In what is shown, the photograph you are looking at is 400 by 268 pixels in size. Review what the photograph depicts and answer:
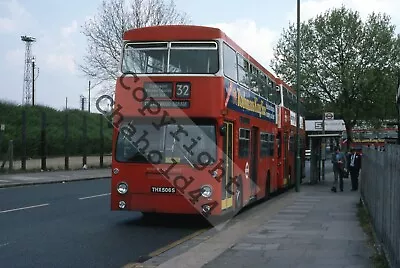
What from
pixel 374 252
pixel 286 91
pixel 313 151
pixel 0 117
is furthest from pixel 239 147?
pixel 0 117

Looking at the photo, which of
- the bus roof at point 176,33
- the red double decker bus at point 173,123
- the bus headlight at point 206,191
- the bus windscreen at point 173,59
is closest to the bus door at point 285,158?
the red double decker bus at point 173,123

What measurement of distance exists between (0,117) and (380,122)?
27486 millimetres

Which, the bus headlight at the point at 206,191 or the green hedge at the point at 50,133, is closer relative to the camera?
the bus headlight at the point at 206,191

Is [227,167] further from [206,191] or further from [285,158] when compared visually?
[285,158]

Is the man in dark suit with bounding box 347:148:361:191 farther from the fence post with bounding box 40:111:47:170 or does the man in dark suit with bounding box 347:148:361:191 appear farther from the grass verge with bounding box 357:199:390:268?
the fence post with bounding box 40:111:47:170

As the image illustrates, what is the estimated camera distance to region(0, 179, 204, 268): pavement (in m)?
9.63

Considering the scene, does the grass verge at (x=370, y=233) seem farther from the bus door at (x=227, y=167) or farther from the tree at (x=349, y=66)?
the tree at (x=349, y=66)

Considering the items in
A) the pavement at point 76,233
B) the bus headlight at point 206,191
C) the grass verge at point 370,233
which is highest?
the bus headlight at point 206,191

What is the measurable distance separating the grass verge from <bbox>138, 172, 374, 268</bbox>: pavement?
12 centimetres

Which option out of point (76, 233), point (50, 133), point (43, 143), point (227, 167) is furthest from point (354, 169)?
point (50, 133)

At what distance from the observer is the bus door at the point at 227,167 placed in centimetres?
1347

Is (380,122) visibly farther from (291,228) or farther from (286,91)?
(291,228)

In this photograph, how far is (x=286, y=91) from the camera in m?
25.2

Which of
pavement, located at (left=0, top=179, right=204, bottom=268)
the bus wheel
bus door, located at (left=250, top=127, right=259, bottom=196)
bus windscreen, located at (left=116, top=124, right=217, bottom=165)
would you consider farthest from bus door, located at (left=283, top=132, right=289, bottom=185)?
bus windscreen, located at (left=116, top=124, right=217, bottom=165)
